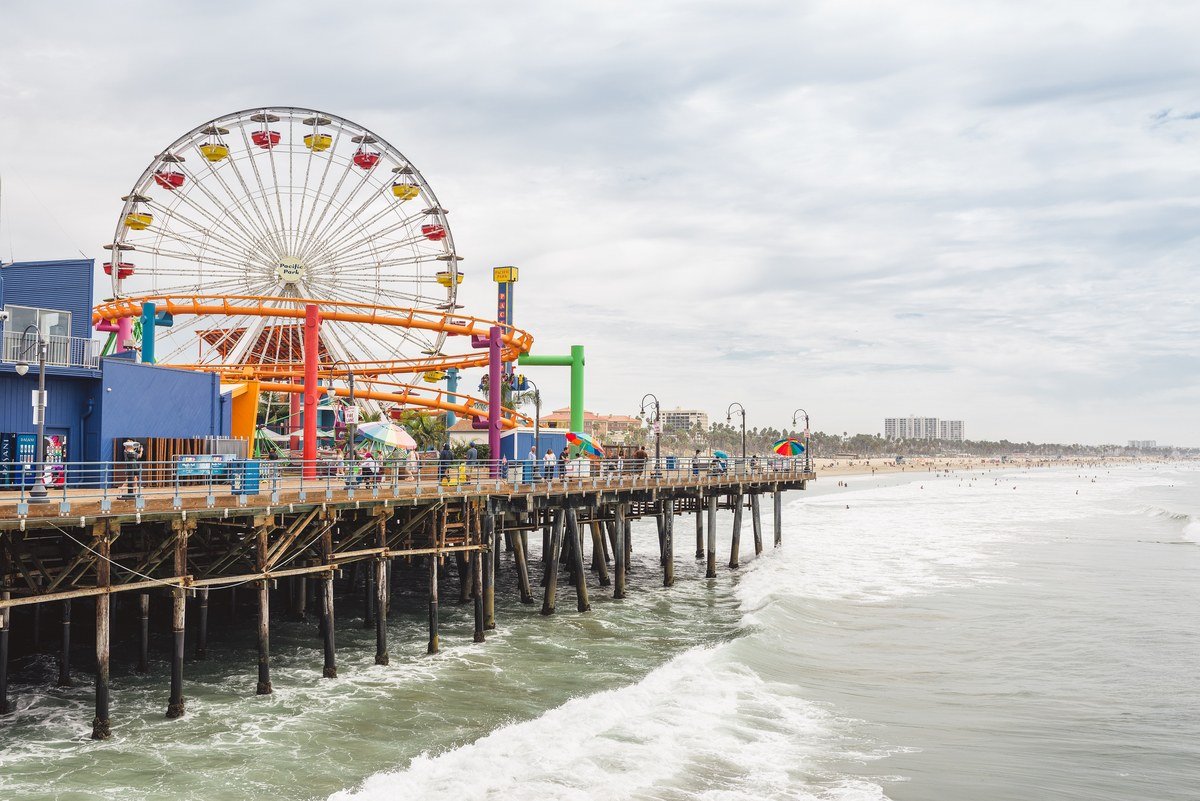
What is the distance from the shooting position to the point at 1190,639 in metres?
26.9

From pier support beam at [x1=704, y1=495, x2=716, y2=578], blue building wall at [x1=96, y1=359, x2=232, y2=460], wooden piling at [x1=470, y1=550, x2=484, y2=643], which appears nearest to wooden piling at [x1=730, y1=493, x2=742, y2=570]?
pier support beam at [x1=704, y1=495, x2=716, y2=578]

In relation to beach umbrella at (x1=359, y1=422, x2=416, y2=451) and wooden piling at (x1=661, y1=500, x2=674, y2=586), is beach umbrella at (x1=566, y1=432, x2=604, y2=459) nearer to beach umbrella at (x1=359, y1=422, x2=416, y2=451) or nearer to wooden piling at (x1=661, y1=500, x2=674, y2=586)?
wooden piling at (x1=661, y1=500, x2=674, y2=586)

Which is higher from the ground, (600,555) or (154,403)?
(154,403)

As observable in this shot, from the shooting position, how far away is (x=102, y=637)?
16.3 m

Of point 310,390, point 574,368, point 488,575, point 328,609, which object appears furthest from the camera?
point 574,368

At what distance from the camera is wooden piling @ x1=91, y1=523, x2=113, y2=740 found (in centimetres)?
1620

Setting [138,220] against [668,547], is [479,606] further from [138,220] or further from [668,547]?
[138,220]

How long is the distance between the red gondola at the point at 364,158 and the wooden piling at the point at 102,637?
31.2 meters

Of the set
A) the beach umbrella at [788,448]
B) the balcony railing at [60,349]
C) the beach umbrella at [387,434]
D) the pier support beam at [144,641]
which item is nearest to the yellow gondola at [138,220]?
the balcony railing at [60,349]

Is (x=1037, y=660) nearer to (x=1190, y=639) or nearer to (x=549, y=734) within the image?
(x=1190, y=639)

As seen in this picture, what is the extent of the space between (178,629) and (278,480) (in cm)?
368

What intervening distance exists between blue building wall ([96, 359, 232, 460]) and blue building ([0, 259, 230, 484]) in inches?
1.0

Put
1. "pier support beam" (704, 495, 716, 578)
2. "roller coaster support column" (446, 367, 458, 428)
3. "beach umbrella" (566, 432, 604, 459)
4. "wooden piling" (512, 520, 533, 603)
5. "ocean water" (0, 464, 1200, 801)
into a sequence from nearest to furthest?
"ocean water" (0, 464, 1200, 801) < "wooden piling" (512, 520, 533, 603) < "beach umbrella" (566, 432, 604, 459) < "pier support beam" (704, 495, 716, 578) < "roller coaster support column" (446, 367, 458, 428)

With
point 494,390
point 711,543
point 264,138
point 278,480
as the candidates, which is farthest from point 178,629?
point 264,138
